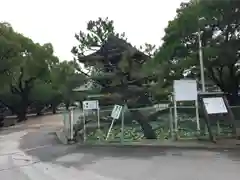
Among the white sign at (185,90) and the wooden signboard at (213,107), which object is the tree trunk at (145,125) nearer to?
the white sign at (185,90)

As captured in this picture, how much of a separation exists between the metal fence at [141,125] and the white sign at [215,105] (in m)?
0.70

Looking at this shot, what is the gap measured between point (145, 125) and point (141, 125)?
1.09ft

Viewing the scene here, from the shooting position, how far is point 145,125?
1293 centimetres

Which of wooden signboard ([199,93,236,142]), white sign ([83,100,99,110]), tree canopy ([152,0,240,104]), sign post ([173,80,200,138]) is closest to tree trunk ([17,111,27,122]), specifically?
tree canopy ([152,0,240,104])

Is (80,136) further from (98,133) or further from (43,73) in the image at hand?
(43,73)

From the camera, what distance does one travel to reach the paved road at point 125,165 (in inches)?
289

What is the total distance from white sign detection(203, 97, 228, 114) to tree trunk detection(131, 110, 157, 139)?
240cm

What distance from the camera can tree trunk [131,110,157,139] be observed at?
12413mm

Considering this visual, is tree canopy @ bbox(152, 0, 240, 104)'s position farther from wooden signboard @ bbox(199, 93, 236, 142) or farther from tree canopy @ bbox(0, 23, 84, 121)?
tree canopy @ bbox(0, 23, 84, 121)

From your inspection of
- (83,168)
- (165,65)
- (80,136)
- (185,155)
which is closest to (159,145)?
(185,155)

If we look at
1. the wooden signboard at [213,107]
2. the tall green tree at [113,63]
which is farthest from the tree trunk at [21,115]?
the wooden signboard at [213,107]

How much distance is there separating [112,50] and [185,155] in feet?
30.3

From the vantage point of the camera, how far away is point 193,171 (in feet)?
24.3

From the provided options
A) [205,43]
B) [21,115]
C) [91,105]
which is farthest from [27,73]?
[91,105]
